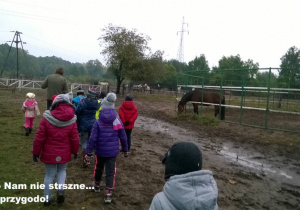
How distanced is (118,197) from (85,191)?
1.63 feet

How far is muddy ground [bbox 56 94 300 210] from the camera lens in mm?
3523

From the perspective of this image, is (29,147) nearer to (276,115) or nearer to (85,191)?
(85,191)

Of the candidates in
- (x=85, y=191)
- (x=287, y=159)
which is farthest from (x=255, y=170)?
(x=85, y=191)

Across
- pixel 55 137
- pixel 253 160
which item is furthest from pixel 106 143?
pixel 253 160

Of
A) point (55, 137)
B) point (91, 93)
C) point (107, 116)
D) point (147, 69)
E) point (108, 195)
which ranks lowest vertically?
point (108, 195)

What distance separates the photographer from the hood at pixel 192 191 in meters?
1.44

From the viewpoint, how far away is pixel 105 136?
10.8 ft

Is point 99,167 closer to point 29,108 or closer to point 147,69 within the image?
point 29,108

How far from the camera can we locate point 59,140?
296cm

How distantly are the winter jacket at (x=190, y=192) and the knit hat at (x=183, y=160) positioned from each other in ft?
0.18

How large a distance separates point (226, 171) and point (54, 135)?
11.8ft

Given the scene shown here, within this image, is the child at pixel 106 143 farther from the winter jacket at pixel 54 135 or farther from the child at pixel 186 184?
the child at pixel 186 184

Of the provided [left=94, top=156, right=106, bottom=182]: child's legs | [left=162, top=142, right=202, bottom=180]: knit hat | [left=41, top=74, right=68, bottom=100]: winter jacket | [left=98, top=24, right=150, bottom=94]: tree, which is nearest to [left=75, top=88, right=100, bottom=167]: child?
[left=94, top=156, right=106, bottom=182]: child's legs

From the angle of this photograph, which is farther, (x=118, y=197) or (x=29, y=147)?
(x=29, y=147)
